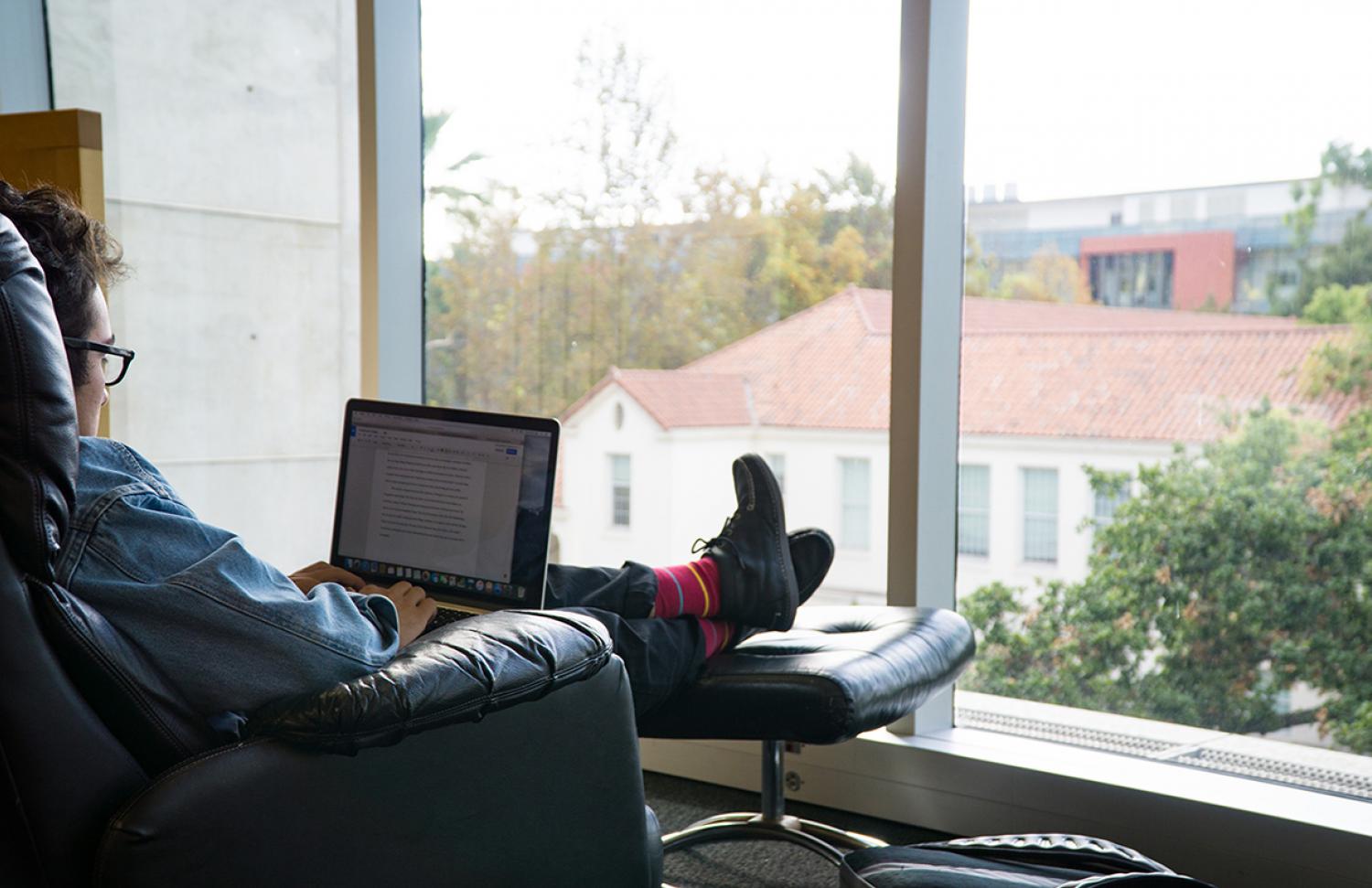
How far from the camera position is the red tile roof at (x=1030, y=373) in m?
2.38

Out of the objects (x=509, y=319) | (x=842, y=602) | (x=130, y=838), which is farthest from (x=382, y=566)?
(x=509, y=319)

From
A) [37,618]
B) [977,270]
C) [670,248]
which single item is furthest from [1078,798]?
[37,618]

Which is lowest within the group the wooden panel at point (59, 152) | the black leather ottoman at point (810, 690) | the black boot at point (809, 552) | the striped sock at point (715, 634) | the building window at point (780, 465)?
the black leather ottoman at point (810, 690)

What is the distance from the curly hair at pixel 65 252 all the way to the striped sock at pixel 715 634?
1119 mm

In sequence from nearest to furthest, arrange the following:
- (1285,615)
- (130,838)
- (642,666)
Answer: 1. (130,838)
2. (642,666)
3. (1285,615)

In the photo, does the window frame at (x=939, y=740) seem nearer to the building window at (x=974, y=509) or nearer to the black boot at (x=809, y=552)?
the building window at (x=974, y=509)

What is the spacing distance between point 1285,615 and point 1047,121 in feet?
3.71

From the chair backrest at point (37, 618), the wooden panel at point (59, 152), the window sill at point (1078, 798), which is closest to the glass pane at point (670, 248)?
the window sill at point (1078, 798)

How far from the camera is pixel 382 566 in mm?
2010

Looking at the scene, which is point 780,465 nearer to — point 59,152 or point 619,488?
point 619,488

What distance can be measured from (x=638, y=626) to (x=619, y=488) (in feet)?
3.83

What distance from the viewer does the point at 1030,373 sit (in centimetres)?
263

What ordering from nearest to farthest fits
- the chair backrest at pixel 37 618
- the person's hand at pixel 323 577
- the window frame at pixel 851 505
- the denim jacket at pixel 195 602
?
the chair backrest at pixel 37 618 < the denim jacket at pixel 195 602 < the person's hand at pixel 323 577 < the window frame at pixel 851 505

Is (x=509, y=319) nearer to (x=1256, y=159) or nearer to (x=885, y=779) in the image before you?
(x=885, y=779)
